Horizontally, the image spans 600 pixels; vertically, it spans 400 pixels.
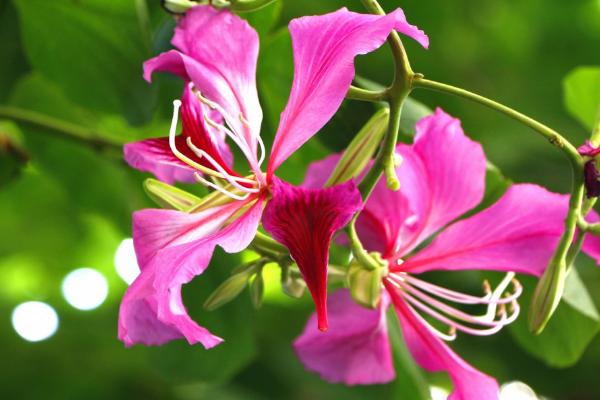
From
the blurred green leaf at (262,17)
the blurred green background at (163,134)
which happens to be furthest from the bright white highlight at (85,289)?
the blurred green leaf at (262,17)

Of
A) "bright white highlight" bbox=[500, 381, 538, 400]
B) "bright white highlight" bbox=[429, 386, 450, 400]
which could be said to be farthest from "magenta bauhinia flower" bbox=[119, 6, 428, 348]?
"bright white highlight" bbox=[429, 386, 450, 400]

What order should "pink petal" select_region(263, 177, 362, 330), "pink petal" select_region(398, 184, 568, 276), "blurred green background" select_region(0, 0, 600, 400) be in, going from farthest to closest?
1. "blurred green background" select_region(0, 0, 600, 400)
2. "pink petal" select_region(398, 184, 568, 276)
3. "pink petal" select_region(263, 177, 362, 330)

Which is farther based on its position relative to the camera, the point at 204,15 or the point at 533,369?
the point at 533,369

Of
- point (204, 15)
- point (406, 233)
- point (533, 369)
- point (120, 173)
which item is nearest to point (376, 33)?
point (204, 15)

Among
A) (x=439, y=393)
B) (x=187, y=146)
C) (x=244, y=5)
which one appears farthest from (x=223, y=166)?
(x=439, y=393)

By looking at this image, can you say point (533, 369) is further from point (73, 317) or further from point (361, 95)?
point (361, 95)

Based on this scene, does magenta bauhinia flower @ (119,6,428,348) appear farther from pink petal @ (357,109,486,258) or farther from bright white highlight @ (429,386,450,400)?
bright white highlight @ (429,386,450,400)
